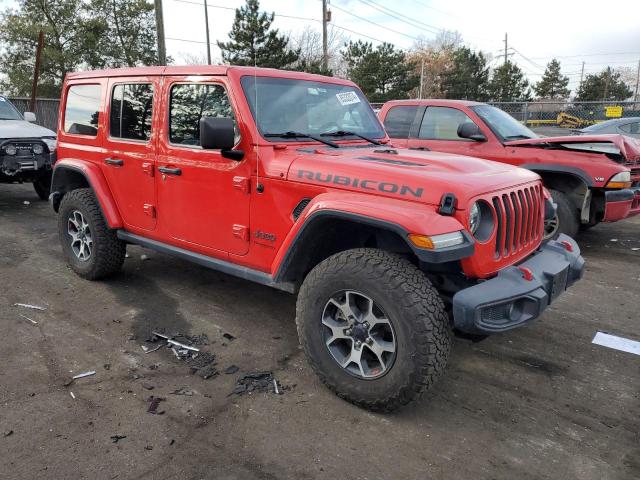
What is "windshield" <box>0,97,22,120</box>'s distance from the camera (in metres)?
9.30

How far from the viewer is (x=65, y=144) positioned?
16.2ft

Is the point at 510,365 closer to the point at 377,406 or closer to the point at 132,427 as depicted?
the point at 377,406

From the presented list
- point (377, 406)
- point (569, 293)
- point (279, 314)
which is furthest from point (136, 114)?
point (569, 293)

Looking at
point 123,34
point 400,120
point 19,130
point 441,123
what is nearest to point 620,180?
point 441,123

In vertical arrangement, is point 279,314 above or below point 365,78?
below

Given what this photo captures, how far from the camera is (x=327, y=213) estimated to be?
112 inches

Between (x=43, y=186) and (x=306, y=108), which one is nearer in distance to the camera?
(x=306, y=108)

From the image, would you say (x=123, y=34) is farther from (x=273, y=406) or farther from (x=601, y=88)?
(x=601, y=88)

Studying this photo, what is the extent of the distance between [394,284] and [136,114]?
2811mm

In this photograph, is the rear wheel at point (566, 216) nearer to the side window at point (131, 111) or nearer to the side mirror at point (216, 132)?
the side mirror at point (216, 132)

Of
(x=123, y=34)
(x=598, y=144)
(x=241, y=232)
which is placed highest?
(x=123, y=34)

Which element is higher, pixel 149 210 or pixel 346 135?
pixel 346 135

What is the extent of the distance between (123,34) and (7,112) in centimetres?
3096

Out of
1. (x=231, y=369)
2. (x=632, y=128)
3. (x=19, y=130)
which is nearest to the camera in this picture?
(x=231, y=369)
